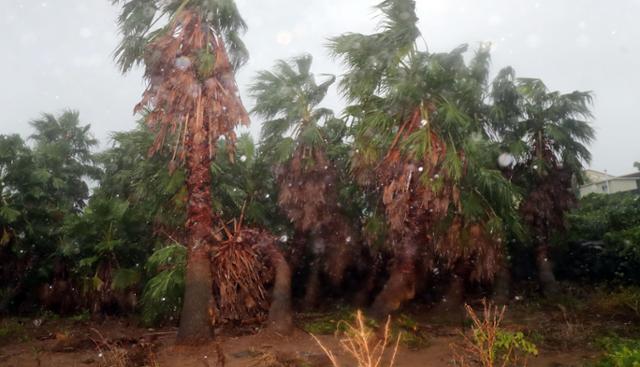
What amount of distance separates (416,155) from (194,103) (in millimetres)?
5268

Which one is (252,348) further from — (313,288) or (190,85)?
(313,288)

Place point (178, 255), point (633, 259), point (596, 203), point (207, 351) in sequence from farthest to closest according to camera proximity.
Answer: point (596, 203), point (633, 259), point (178, 255), point (207, 351)

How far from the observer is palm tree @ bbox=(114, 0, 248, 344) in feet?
34.0

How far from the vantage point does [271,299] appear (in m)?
13.2

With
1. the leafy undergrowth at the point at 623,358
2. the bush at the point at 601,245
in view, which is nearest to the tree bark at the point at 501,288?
A: the bush at the point at 601,245

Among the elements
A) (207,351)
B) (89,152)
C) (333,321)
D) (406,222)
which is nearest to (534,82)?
(406,222)

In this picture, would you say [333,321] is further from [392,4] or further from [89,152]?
[89,152]

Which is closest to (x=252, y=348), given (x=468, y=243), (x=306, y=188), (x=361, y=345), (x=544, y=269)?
(x=306, y=188)

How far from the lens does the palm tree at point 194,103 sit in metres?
10.4

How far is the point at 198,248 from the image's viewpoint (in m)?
10.4

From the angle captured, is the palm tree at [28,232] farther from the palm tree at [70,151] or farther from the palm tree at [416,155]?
the palm tree at [416,155]

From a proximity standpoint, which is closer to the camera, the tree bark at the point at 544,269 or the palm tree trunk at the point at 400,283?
the palm tree trunk at the point at 400,283

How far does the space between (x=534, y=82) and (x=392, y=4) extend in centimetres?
763

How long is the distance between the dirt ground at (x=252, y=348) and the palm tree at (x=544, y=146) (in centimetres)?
458
